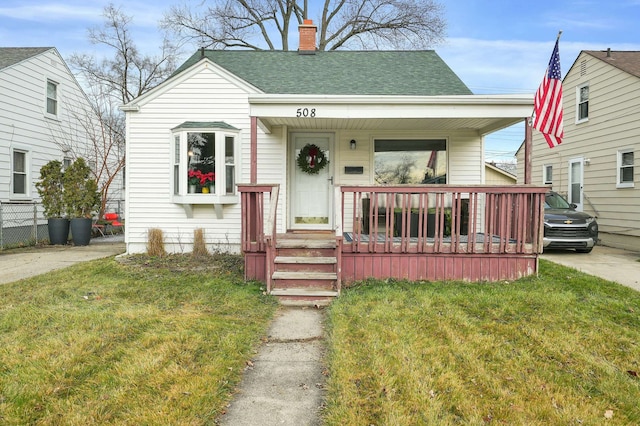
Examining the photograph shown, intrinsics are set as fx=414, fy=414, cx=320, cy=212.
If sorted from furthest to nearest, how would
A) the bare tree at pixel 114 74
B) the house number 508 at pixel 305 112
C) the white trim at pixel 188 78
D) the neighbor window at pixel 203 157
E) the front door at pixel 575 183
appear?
the bare tree at pixel 114 74 < the front door at pixel 575 183 < the white trim at pixel 188 78 < the neighbor window at pixel 203 157 < the house number 508 at pixel 305 112

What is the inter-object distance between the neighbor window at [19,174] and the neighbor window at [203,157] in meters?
6.48

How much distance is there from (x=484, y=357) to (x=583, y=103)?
11.8 meters

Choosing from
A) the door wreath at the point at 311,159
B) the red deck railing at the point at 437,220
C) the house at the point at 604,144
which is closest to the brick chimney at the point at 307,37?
the door wreath at the point at 311,159

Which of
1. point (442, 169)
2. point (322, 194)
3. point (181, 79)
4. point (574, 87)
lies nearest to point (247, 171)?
point (322, 194)

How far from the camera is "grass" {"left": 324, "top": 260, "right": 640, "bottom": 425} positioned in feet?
8.20

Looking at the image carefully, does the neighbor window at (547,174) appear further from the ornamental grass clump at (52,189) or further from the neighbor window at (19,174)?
the neighbor window at (19,174)

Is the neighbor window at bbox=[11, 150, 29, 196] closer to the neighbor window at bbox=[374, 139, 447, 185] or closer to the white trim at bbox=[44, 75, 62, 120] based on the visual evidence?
the white trim at bbox=[44, 75, 62, 120]

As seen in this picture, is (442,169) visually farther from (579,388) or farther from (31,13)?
(31,13)

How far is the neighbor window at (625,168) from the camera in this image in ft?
34.1

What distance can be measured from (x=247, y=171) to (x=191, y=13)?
14.9 metres

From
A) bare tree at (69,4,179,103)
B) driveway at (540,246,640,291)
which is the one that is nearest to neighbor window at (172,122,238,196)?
driveway at (540,246,640,291)

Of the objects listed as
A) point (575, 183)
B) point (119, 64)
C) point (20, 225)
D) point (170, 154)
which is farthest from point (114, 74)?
point (575, 183)

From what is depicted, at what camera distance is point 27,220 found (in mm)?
11422

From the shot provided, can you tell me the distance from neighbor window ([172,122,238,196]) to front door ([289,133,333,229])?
4.49 ft
